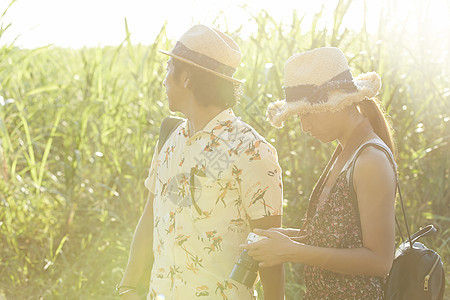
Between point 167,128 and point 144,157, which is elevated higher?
point 167,128

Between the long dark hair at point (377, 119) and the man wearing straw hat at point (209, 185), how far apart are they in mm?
313

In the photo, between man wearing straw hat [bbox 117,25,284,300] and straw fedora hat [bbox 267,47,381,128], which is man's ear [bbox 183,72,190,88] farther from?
straw fedora hat [bbox 267,47,381,128]

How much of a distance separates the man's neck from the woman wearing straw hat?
23 centimetres

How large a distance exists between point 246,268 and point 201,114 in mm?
572

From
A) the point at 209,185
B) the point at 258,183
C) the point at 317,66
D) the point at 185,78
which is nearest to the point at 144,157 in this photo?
the point at 185,78

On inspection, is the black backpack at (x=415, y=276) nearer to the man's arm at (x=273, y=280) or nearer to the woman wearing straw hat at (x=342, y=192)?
the woman wearing straw hat at (x=342, y=192)

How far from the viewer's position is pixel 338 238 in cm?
194

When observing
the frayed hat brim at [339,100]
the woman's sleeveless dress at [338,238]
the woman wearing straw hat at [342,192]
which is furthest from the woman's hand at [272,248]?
the frayed hat brim at [339,100]

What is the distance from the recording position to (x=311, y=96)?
2.01m

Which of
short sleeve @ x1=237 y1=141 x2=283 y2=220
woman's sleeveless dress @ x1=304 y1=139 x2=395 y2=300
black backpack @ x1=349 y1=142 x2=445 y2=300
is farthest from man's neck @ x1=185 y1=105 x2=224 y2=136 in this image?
black backpack @ x1=349 y1=142 x2=445 y2=300

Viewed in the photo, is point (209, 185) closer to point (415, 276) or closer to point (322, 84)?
point (322, 84)

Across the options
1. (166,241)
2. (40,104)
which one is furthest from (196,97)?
(40,104)

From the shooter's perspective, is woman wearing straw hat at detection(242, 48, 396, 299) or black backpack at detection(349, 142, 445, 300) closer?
woman wearing straw hat at detection(242, 48, 396, 299)

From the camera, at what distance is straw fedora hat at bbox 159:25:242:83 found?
2279 mm
